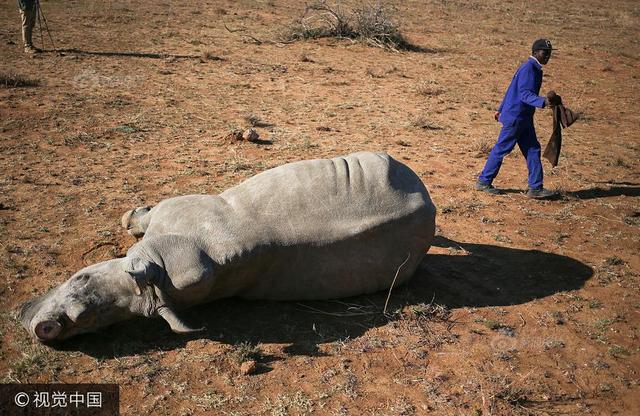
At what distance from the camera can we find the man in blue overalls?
6785 mm

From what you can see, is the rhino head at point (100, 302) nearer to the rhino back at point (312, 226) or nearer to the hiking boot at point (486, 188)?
the rhino back at point (312, 226)

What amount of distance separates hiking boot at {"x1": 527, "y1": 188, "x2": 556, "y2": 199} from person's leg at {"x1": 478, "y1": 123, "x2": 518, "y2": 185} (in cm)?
49

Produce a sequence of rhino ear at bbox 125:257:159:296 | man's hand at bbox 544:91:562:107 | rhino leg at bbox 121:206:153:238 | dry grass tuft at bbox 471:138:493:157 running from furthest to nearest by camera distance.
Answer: dry grass tuft at bbox 471:138:493:157
man's hand at bbox 544:91:562:107
rhino leg at bbox 121:206:153:238
rhino ear at bbox 125:257:159:296

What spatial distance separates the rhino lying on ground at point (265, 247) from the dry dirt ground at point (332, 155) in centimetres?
27

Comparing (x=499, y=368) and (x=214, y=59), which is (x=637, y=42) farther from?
(x=499, y=368)

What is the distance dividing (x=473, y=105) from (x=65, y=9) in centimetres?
1240

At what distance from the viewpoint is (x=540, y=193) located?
23.2 feet

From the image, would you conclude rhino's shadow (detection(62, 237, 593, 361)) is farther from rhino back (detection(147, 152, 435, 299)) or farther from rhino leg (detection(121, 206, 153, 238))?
rhino leg (detection(121, 206, 153, 238))

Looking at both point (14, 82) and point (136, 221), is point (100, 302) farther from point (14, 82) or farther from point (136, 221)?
point (14, 82)

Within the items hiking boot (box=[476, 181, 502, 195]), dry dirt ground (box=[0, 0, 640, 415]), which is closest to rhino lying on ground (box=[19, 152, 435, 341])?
dry dirt ground (box=[0, 0, 640, 415])

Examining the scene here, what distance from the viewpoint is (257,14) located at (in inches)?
721

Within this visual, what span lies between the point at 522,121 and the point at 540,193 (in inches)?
36.2

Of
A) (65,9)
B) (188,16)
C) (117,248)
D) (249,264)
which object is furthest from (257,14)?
(249,264)

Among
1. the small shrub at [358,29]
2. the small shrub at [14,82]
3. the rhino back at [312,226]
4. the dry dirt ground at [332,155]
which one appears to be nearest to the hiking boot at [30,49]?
the dry dirt ground at [332,155]
